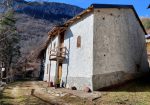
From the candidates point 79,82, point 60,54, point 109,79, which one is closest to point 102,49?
point 109,79

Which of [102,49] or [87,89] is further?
[102,49]

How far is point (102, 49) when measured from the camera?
2170 cm

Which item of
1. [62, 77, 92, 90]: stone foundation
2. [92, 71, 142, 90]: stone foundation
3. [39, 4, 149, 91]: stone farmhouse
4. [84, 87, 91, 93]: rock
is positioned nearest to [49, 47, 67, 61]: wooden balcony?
[39, 4, 149, 91]: stone farmhouse

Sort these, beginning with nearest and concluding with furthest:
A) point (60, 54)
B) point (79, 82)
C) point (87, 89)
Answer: point (87, 89) → point (79, 82) → point (60, 54)

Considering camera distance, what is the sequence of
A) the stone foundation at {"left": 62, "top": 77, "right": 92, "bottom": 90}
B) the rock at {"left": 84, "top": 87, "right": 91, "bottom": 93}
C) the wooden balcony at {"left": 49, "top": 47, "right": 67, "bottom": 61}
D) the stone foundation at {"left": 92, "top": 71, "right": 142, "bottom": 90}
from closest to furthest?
the rock at {"left": 84, "top": 87, "right": 91, "bottom": 93} → the stone foundation at {"left": 92, "top": 71, "right": 142, "bottom": 90} → the stone foundation at {"left": 62, "top": 77, "right": 92, "bottom": 90} → the wooden balcony at {"left": 49, "top": 47, "right": 67, "bottom": 61}

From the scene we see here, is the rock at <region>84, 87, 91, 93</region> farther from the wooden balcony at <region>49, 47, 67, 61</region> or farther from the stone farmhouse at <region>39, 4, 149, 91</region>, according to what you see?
the wooden balcony at <region>49, 47, 67, 61</region>

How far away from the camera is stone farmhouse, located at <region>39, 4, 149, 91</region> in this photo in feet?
70.3

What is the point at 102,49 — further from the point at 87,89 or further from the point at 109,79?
the point at 87,89

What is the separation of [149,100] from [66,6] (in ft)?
264

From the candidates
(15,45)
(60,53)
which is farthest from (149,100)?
(15,45)

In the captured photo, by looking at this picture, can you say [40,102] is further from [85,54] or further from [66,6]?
[66,6]

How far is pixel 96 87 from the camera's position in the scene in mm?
20594

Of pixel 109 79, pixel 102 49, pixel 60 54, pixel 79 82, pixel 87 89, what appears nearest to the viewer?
pixel 87 89

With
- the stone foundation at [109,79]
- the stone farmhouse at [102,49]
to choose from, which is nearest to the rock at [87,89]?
the stone farmhouse at [102,49]
